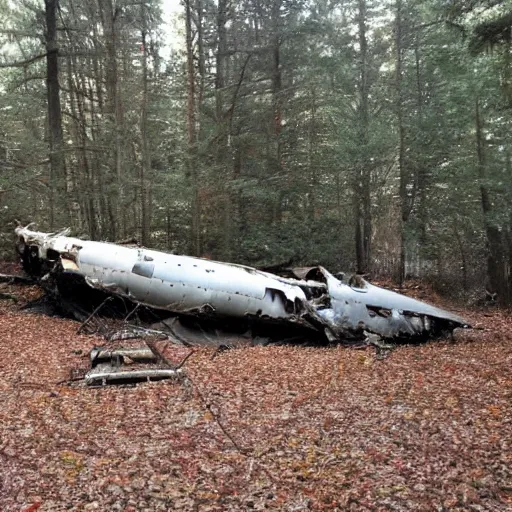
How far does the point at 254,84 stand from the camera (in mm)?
18000

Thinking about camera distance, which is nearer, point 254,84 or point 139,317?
point 139,317

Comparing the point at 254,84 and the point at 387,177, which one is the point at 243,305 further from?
the point at 387,177

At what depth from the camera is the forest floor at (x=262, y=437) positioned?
3.68 m

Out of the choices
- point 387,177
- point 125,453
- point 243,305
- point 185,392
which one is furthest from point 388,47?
point 125,453

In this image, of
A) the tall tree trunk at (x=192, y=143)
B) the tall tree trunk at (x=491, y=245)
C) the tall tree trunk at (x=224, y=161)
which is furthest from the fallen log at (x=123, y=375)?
the tall tree trunk at (x=491, y=245)

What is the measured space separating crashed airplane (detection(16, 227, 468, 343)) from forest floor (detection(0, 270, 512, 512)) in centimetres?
201

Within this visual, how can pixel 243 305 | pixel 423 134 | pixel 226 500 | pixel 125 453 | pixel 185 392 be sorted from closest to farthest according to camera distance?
1. pixel 226 500
2. pixel 125 453
3. pixel 185 392
4. pixel 243 305
5. pixel 423 134

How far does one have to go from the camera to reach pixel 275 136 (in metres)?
17.6

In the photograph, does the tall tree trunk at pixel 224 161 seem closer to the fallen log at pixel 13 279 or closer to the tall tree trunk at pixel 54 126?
the tall tree trunk at pixel 54 126

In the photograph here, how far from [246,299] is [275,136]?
9462mm

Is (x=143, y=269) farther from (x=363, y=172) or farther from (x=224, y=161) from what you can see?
(x=363, y=172)

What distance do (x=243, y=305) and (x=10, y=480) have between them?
632cm

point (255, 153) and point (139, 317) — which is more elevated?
point (255, 153)

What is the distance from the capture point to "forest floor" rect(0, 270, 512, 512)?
368cm
